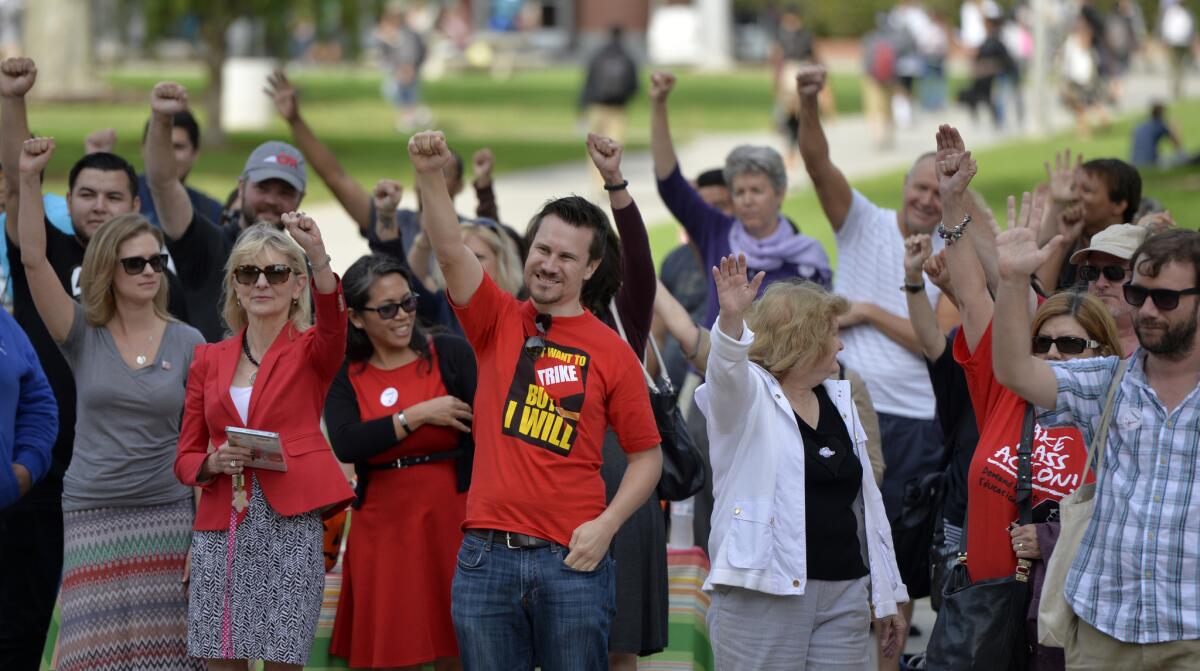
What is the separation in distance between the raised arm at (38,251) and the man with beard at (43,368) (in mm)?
346

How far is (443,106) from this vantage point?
35.7m

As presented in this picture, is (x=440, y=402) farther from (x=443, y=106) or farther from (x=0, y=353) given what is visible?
(x=443, y=106)

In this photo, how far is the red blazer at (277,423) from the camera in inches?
222

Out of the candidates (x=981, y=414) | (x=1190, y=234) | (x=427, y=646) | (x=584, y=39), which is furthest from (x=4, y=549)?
(x=584, y=39)

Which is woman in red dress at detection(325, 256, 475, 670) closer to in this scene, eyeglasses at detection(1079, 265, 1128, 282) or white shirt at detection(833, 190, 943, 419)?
white shirt at detection(833, 190, 943, 419)

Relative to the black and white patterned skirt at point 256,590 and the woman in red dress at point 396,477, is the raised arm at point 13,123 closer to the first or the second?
the woman in red dress at point 396,477

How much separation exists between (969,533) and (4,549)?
3844 mm

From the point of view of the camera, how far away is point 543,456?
4922 mm

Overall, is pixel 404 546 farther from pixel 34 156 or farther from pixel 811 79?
pixel 811 79

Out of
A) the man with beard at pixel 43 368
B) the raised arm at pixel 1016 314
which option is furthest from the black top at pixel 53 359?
the raised arm at pixel 1016 314

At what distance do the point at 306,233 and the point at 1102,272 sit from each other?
2.88 metres

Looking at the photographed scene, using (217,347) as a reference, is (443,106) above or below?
above

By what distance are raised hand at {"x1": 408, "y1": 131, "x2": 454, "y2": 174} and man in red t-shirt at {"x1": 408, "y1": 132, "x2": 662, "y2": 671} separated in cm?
4

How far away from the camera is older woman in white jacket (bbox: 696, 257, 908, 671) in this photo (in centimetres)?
521
